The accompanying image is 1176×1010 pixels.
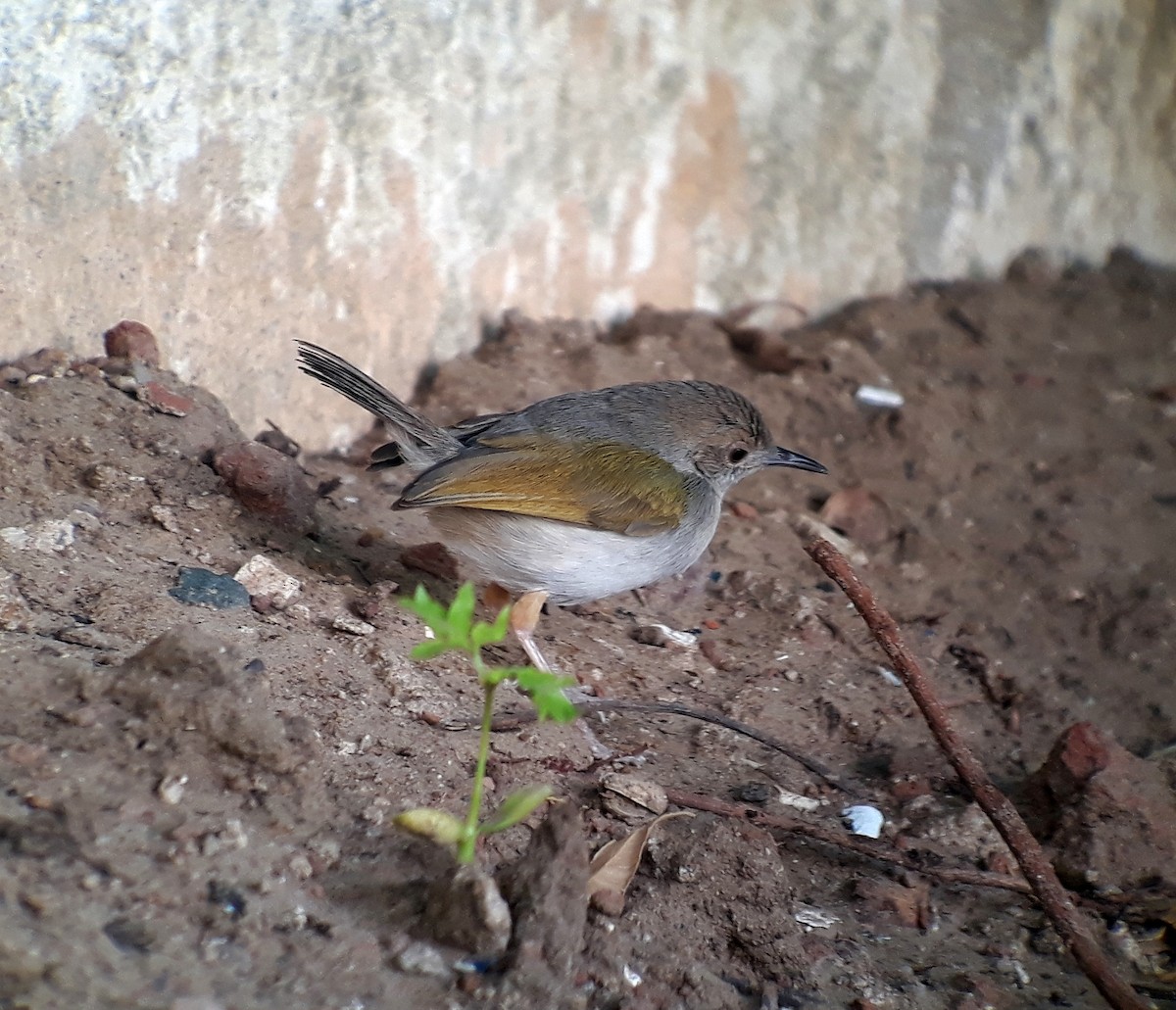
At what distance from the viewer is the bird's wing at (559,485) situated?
13.8 ft

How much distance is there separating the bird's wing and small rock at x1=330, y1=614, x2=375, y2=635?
46cm

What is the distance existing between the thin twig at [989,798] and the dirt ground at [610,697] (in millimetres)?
282

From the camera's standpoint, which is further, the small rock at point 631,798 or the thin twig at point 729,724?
the thin twig at point 729,724

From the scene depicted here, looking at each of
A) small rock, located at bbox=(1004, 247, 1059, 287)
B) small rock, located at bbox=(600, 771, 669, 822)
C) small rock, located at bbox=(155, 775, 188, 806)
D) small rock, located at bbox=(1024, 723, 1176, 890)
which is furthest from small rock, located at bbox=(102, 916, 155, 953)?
small rock, located at bbox=(1004, 247, 1059, 287)

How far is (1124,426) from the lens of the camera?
6.40 metres

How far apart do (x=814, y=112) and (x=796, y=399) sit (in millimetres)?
1715

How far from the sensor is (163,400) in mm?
4422

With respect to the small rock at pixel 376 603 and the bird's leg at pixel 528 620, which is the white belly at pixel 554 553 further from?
the small rock at pixel 376 603

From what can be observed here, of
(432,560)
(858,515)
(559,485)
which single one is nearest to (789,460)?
(858,515)

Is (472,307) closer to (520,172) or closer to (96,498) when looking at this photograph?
(520,172)

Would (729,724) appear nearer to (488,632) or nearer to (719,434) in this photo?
(719,434)

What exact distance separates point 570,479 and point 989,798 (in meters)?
1.83

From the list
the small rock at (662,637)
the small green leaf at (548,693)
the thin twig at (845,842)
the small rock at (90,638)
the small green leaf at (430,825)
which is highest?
the small green leaf at (548,693)

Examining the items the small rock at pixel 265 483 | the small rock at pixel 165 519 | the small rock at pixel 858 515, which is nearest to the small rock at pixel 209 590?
the small rock at pixel 165 519
